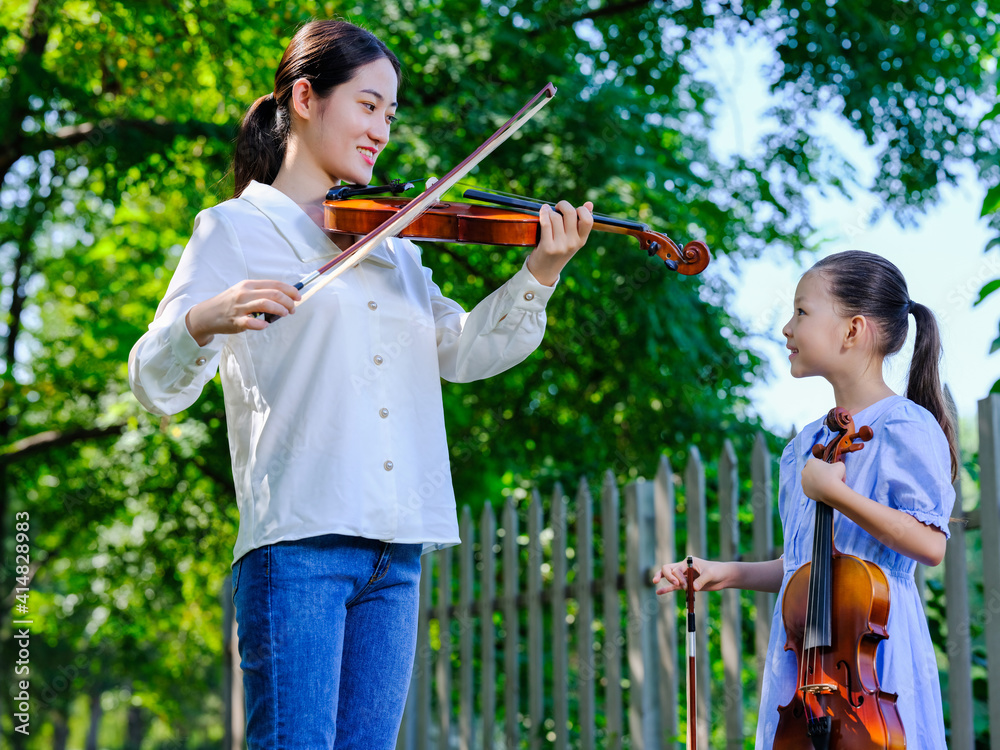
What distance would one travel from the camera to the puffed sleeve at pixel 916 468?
179 centimetres

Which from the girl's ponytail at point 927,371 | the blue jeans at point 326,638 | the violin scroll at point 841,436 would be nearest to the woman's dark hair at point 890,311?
the girl's ponytail at point 927,371

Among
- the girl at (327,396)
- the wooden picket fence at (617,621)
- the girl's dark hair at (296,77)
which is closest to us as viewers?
the girl at (327,396)

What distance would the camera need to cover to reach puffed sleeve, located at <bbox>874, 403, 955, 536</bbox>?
1786 mm

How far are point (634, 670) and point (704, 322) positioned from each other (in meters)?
2.42

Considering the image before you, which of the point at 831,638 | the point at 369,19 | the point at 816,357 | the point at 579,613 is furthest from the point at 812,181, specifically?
the point at 831,638

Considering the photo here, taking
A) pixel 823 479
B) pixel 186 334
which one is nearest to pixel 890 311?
pixel 823 479

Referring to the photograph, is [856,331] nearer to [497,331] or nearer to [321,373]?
[497,331]

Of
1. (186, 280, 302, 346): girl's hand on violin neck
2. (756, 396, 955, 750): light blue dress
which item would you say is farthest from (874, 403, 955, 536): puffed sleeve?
(186, 280, 302, 346): girl's hand on violin neck

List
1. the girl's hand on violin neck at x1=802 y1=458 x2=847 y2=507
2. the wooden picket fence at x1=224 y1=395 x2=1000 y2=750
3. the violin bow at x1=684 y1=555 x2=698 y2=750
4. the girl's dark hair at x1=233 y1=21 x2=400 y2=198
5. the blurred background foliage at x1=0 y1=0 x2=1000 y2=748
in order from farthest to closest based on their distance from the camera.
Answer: the blurred background foliage at x1=0 y1=0 x2=1000 y2=748 → the wooden picket fence at x1=224 y1=395 x2=1000 y2=750 → the girl's dark hair at x1=233 y1=21 x2=400 y2=198 → the violin bow at x1=684 y1=555 x2=698 y2=750 → the girl's hand on violin neck at x1=802 y1=458 x2=847 y2=507

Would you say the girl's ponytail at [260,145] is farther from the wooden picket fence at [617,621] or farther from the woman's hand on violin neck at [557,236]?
the wooden picket fence at [617,621]

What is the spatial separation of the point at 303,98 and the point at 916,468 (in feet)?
4.48

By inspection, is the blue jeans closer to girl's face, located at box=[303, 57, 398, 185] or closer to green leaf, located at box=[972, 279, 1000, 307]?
girl's face, located at box=[303, 57, 398, 185]

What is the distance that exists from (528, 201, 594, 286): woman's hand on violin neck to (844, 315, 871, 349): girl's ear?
59 cm

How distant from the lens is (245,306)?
1485 millimetres
